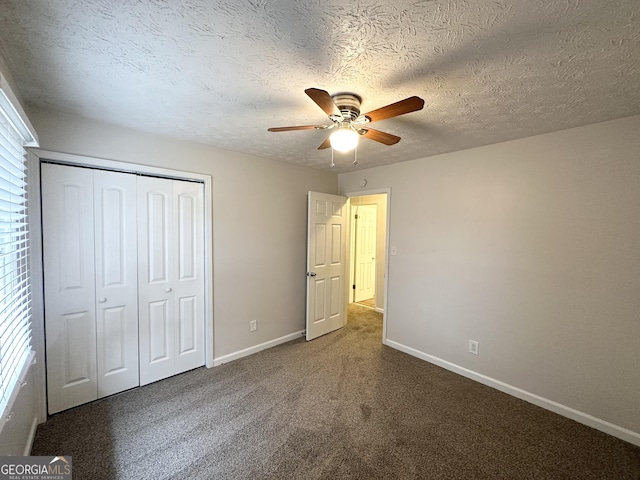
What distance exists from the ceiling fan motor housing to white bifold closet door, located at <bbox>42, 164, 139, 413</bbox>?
1.93 m

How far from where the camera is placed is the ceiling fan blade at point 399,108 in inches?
51.8

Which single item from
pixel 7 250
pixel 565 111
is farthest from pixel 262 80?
pixel 565 111

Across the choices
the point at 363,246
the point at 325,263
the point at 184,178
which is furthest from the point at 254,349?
the point at 363,246

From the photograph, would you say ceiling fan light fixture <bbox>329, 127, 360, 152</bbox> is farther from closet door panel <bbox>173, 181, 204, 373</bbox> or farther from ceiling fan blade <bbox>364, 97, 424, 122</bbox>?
closet door panel <bbox>173, 181, 204, 373</bbox>

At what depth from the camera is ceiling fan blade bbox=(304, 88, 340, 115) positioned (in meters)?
1.25

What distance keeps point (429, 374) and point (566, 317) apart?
4.35 feet

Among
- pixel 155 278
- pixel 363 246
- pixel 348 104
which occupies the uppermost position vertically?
pixel 348 104

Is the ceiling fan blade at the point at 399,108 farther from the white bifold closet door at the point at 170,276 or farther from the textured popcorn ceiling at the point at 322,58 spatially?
the white bifold closet door at the point at 170,276

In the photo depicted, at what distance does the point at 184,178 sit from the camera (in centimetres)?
265

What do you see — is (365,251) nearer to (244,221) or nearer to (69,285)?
(244,221)

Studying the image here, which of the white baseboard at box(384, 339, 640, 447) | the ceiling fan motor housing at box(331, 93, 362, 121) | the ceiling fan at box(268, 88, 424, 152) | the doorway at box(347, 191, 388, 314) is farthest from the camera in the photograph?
the doorway at box(347, 191, 388, 314)

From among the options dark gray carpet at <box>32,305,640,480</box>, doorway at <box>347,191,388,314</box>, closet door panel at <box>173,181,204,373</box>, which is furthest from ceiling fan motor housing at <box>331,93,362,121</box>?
doorway at <box>347,191,388,314</box>

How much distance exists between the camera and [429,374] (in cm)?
282

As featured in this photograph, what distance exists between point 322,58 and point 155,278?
7.72ft
